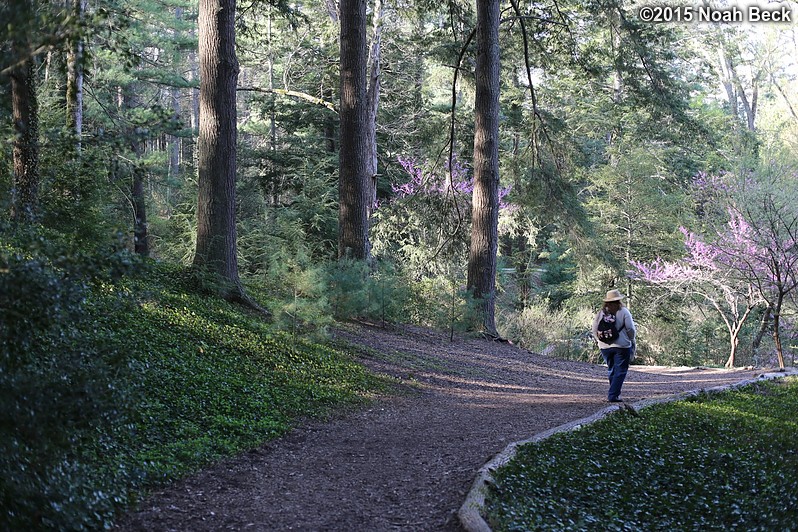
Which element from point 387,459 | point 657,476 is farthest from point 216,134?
point 657,476

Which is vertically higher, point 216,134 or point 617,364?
Answer: point 216,134

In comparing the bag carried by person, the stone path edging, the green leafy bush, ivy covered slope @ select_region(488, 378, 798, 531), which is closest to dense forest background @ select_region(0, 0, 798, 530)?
the green leafy bush

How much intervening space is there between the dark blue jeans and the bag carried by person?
0.14 m

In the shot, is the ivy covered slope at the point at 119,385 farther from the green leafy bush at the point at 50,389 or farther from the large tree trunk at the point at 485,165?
the large tree trunk at the point at 485,165

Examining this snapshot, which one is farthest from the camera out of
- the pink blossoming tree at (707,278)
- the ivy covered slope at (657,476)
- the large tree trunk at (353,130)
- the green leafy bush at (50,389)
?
the pink blossoming tree at (707,278)

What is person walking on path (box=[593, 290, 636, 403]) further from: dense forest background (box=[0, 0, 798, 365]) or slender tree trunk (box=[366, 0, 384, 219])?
slender tree trunk (box=[366, 0, 384, 219])

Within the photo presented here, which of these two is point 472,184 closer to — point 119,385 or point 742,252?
point 742,252

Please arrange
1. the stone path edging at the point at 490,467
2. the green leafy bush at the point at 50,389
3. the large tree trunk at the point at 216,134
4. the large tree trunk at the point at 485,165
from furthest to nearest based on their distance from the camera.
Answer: the large tree trunk at the point at 485,165, the large tree trunk at the point at 216,134, the stone path edging at the point at 490,467, the green leafy bush at the point at 50,389

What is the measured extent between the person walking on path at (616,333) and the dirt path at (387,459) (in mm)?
658

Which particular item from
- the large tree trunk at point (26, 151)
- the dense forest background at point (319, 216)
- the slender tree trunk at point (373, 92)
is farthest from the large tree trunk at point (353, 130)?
the large tree trunk at point (26, 151)

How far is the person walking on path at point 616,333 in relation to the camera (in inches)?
360

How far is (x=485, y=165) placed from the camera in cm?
1570

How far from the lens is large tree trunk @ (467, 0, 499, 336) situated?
15375 mm

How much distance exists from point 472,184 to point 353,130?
8284mm
